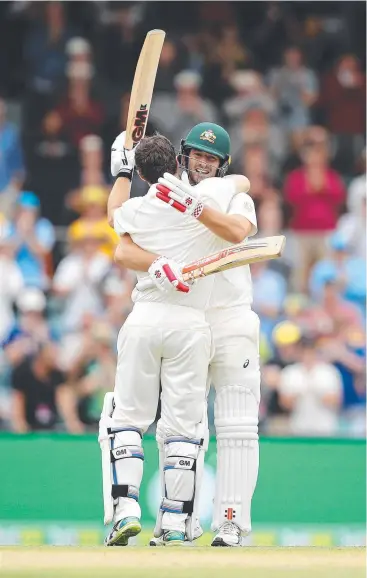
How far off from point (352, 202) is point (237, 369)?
6.76 m

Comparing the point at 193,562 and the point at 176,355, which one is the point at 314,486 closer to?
the point at 176,355

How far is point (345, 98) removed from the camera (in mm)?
15070

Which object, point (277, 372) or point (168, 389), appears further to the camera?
point (277, 372)

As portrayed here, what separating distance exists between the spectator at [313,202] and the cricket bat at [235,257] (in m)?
6.39

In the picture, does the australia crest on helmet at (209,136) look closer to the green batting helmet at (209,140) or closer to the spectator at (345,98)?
the green batting helmet at (209,140)

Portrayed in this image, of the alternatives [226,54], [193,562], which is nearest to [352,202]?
[226,54]

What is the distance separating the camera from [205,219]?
673cm

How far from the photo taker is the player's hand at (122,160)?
745cm

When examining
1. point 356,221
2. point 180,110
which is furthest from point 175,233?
point 180,110

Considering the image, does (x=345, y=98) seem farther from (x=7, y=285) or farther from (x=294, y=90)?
(x=7, y=285)

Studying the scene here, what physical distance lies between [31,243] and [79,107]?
7.34 ft

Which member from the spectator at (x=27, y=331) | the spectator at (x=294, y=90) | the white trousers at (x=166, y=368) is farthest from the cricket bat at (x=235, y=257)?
the spectator at (x=294, y=90)

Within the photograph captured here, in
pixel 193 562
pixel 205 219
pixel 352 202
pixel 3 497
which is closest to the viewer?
pixel 193 562

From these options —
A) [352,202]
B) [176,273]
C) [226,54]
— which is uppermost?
[226,54]
